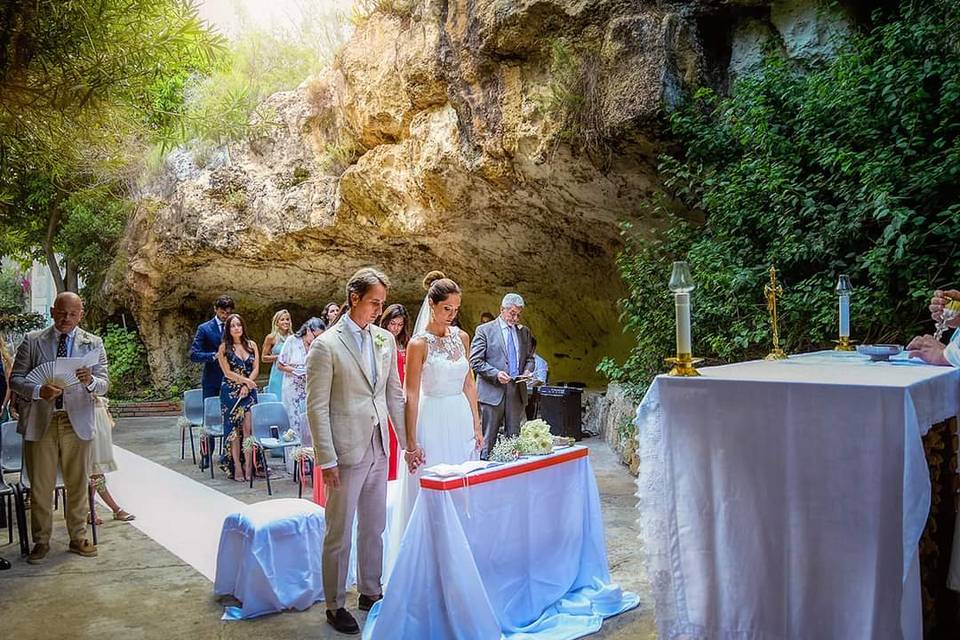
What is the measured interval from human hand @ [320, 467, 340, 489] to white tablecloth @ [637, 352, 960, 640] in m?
1.47

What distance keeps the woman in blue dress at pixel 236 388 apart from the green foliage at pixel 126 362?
8.38 meters

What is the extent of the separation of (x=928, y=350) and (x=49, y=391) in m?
5.13

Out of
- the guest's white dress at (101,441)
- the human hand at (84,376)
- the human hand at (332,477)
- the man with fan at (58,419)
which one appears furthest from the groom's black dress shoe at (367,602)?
the guest's white dress at (101,441)

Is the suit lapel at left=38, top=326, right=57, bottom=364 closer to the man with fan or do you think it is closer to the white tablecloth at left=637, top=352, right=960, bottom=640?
the man with fan

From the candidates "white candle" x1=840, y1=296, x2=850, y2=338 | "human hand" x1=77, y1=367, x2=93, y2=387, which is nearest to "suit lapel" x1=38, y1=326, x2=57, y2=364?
"human hand" x1=77, y1=367, x2=93, y2=387

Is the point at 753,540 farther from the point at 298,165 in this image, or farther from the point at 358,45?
the point at 298,165

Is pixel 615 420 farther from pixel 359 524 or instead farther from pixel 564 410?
pixel 359 524

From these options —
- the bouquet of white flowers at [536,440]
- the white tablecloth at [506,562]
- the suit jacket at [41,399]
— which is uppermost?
the suit jacket at [41,399]

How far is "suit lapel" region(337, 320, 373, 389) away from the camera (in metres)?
3.52

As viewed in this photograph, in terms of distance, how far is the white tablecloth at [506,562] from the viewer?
3.09 meters

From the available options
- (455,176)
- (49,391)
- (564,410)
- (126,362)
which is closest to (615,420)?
(564,410)

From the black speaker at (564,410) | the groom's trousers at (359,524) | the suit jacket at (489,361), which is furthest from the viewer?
the black speaker at (564,410)

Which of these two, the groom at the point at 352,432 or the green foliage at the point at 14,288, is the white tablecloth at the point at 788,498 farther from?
the green foliage at the point at 14,288

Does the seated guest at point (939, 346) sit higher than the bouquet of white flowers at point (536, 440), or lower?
higher
